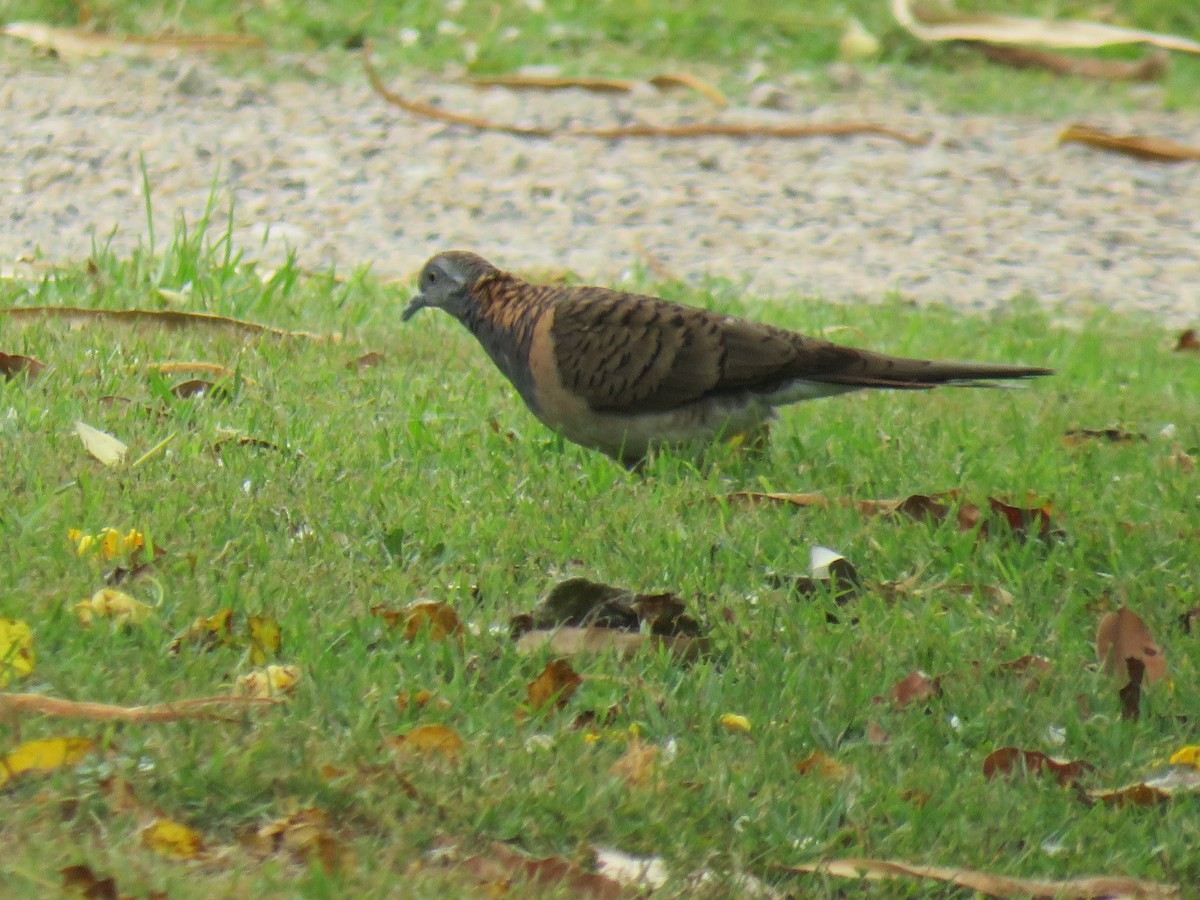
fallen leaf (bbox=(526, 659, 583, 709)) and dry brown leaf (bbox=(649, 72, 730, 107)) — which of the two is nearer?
fallen leaf (bbox=(526, 659, 583, 709))

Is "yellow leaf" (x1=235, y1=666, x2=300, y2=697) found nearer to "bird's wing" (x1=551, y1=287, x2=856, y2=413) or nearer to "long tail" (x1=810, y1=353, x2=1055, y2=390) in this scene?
"bird's wing" (x1=551, y1=287, x2=856, y2=413)

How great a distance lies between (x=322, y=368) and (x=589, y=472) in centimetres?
114

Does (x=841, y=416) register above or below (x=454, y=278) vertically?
below

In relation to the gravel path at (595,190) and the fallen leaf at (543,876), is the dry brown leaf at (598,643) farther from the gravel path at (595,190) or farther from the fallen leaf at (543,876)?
the gravel path at (595,190)

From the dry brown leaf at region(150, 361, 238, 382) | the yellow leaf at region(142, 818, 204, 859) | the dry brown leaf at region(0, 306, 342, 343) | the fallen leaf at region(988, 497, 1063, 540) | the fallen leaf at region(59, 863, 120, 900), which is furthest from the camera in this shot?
the dry brown leaf at region(0, 306, 342, 343)

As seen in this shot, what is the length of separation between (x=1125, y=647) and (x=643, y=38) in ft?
27.4

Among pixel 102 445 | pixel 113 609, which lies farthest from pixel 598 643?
pixel 102 445

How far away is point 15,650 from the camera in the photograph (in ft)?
10.9

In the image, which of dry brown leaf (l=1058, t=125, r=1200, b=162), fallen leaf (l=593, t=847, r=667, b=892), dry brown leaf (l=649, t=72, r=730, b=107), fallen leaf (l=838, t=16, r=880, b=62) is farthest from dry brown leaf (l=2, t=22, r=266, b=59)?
fallen leaf (l=593, t=847, r=667, b=892)

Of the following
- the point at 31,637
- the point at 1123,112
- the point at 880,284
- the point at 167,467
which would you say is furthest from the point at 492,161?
the point at 31,637

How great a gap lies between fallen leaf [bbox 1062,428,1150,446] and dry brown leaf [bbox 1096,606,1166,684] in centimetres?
168

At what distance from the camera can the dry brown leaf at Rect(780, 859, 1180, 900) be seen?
10.5 ft

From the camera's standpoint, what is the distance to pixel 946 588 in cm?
442

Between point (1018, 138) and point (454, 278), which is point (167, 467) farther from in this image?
point (1018, 138)
